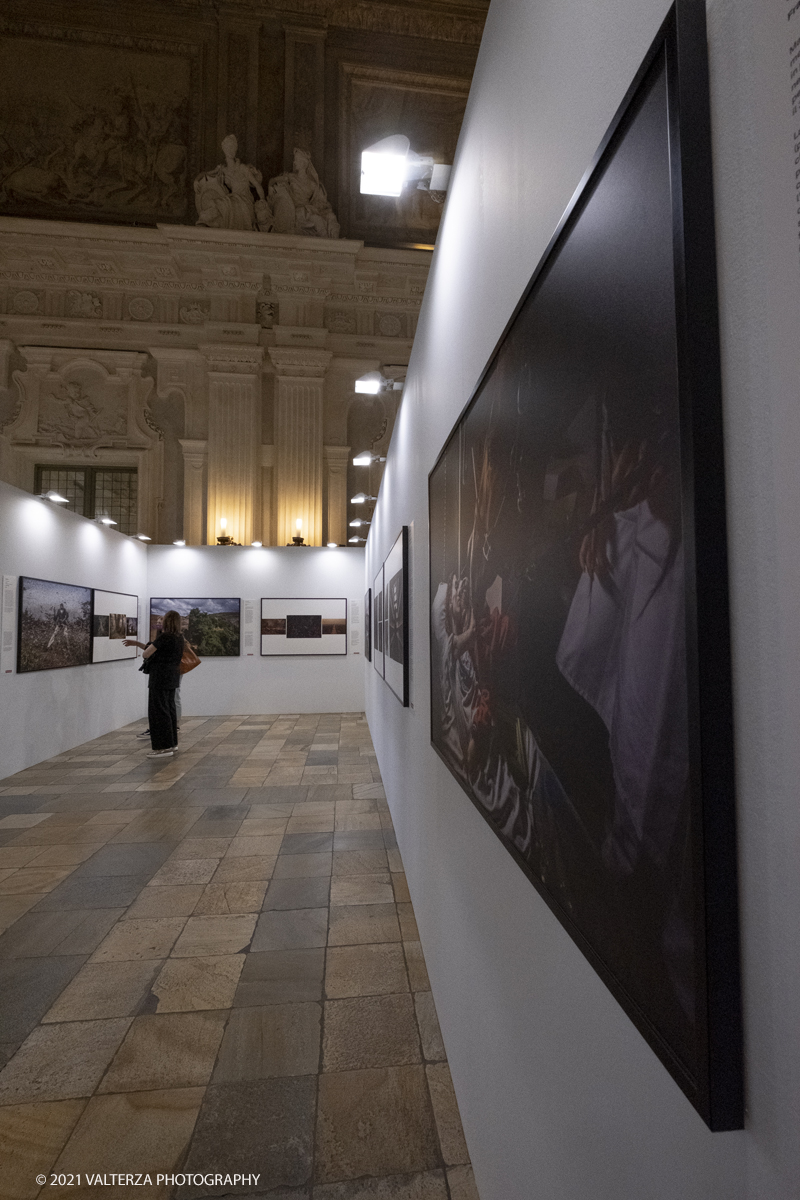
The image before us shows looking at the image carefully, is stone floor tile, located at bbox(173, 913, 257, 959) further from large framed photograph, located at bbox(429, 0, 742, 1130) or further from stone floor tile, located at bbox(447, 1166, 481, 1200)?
large framed photograph, located at bbox(429, 0, 742, 1130)

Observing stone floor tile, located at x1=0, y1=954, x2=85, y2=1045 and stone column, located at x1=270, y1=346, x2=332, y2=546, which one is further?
stone column, located at x1=270, y1=346, x2=332, y2=546

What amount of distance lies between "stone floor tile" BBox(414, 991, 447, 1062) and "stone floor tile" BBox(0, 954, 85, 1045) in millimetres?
1988

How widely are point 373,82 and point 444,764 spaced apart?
2422 cm

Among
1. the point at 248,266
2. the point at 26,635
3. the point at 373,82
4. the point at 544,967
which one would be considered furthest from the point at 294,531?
the point at 544,967

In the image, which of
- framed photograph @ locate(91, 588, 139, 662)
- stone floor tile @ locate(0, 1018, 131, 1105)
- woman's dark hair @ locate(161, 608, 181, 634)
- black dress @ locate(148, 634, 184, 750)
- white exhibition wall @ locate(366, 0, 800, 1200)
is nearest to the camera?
white exhibition wall @ locate(366, 0, 800, 1200)

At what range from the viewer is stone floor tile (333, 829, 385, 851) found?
229 inches

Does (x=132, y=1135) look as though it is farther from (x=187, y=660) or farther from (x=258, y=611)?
(x=258, y=611)

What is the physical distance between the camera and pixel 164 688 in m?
9.97

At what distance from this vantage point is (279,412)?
18.4 metres

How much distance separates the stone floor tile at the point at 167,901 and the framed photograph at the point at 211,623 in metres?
10.6

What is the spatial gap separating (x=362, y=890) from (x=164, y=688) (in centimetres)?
626

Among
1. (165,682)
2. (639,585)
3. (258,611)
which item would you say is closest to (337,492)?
(258,611)

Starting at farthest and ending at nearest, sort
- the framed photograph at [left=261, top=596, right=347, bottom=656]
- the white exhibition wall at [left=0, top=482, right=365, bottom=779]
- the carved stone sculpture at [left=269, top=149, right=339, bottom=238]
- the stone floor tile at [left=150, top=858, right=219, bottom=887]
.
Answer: the carved stone sculpture at [left=269, top=149, right=339, bottom=238], the framed photograph at [left=261, top=596, right=347, bottom=656], the white exhibition wall at [left=0, top=482, right=365, bottom=779], the stone floor tile at [left=150, top=858, right=219, bottom=887]

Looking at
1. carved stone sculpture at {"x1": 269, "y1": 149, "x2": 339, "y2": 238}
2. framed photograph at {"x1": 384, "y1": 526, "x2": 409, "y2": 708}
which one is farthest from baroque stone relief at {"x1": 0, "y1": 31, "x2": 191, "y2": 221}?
framed photograph at {"x1": 384, "y1": 526, "x2": 409, "y2": 708}
